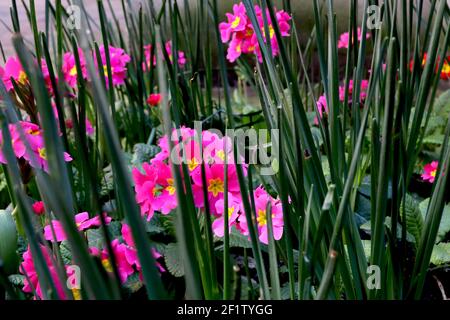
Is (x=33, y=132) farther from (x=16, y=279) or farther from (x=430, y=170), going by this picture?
(x=430, y=170)

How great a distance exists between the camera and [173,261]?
0.75 meters

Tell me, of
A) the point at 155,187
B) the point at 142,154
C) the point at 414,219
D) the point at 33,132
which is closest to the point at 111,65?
the point at 142,154

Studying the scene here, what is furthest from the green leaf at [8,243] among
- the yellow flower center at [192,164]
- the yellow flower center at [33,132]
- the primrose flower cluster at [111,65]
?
the primrose flower cluster at [111,65]

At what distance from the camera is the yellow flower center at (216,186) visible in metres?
0.67

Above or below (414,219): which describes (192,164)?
above

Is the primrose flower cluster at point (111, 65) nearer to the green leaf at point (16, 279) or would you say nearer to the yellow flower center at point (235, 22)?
the yellow flower center at point (235, 22)

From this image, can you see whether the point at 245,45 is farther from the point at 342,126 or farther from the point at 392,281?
the point at 392,281

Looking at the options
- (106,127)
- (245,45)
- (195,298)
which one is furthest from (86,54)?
(245,45)

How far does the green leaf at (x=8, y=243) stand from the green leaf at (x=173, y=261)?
0.20 meters

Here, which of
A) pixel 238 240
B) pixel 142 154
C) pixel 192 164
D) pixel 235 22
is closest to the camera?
pixel 192 164

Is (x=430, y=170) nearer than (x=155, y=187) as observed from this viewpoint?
No

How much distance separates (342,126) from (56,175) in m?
0.48

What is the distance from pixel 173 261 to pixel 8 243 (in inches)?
8.5

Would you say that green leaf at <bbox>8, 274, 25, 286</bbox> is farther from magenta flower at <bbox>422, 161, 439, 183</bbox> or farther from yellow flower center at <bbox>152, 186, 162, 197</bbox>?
magenta flower at <bbox>422, 161, 439, 183</bbox>
